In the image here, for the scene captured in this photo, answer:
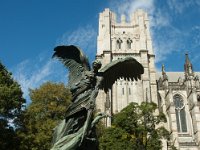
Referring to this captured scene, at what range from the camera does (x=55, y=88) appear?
2662 cm

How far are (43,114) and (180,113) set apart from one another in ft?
94.8

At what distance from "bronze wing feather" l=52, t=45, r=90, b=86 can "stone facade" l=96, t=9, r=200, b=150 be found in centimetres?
3325

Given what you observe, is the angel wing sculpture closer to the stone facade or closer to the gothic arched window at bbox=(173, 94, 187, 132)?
the stone facade

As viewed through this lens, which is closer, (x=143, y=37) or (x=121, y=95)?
(x=121, y=95)

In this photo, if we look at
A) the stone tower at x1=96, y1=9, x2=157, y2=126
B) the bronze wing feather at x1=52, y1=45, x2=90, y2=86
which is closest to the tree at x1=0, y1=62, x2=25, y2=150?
the bronze wing feather at x1=52, y1=45, x2=90, y2=86

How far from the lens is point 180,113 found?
49.5 m

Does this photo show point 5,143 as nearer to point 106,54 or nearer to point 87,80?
point 87,80

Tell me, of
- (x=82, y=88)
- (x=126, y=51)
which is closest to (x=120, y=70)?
(x=82, y=88)

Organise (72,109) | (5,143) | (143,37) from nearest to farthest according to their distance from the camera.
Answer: (72,109), (5,143), (143,37)

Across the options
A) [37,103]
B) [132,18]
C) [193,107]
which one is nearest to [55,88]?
[37,103]

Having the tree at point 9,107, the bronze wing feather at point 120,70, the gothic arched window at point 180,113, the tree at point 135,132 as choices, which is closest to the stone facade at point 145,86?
the gothic arched window at point 180,113

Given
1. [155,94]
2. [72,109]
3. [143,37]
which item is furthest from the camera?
[143,37]

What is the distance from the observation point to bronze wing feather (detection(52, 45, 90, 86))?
709cm

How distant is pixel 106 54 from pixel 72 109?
138 feet
